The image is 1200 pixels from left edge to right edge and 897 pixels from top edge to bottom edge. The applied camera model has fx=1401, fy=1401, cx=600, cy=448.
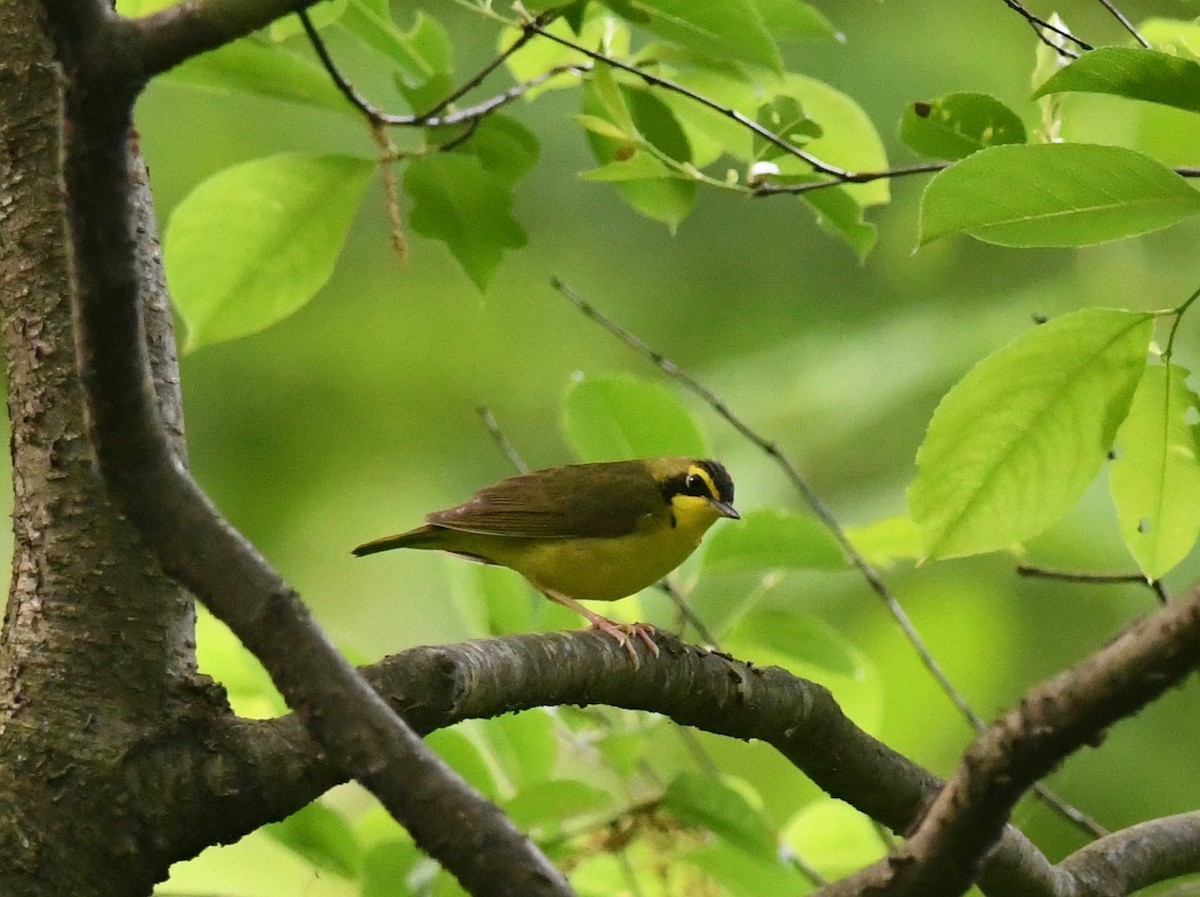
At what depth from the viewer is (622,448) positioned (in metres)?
2.58

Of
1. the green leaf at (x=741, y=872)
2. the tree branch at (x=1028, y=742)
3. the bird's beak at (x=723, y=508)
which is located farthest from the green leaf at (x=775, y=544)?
the bird's beak at (x=723, y=508)

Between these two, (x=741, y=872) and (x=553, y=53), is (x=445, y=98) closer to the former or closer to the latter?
(x=553, y=53)

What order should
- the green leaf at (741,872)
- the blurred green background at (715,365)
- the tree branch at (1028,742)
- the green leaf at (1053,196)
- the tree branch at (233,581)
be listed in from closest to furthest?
the tree branch at (1028,742) → the tree branch at (233,581) → the green leaf at (1053,196) → the green leaf at (741,872) → the blurred green background at (715,365)

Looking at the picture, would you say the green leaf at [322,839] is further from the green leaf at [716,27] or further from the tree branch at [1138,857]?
the green leaf at [716,27]

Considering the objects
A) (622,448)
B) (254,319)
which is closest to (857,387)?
(622,448)

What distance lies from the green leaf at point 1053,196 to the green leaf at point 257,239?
111cm

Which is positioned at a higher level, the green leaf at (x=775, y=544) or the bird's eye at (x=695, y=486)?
the green leaf at (x=775, y=544)

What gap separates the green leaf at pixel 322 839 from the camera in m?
2.32

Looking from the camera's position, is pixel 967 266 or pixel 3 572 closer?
pixel 3 572

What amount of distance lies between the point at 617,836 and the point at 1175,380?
49.4 inches

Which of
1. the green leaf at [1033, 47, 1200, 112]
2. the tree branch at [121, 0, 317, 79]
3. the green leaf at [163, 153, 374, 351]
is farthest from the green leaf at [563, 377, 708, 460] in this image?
the tree branch at [121, 0, 317, 79]

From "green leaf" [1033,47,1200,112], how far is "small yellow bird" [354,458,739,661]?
203 cm

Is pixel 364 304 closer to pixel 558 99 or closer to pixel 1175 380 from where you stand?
pixel 558 99

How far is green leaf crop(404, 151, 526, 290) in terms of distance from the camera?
2342 millimetres
